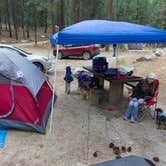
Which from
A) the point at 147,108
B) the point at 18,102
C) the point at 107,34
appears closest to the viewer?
the point at 18,102

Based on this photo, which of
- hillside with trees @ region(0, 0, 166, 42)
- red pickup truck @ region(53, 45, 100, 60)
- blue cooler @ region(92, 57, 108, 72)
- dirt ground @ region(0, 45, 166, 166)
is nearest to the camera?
dirt ground @ region(0, 45, 166, 166)

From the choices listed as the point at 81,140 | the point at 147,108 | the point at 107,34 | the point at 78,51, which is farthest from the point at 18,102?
the point at 78,51

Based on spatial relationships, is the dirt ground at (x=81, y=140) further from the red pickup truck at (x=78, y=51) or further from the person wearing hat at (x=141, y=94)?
the red pickup truck at (x=78, y=51)

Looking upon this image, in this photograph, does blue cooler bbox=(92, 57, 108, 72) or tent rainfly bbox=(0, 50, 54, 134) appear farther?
blue cooler bbox=(92, 57, 108, 72)

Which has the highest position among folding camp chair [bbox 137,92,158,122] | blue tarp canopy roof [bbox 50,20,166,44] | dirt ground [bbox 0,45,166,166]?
blue tarp canopy roof [bbox 50,20,166,44]

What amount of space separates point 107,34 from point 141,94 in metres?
1.65

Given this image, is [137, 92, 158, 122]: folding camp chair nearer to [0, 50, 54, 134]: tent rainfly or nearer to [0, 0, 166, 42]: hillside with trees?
[0, 50, 54, 134]: tent rainfly

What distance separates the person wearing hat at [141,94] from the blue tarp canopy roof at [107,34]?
2.97ft

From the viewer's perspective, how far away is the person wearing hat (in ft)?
18.8

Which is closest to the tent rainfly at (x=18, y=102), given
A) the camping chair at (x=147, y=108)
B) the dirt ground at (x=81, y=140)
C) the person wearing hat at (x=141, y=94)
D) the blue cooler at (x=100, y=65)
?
the dirt ground at (x=81, y=140)

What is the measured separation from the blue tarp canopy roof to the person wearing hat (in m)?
0.91

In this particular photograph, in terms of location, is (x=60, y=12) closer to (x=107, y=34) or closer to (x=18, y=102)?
(x=107, y=34)

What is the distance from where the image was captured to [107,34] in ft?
17.3

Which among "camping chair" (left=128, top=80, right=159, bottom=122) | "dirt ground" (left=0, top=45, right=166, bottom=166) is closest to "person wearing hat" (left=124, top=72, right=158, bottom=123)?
"camping chair" (left=128, top=80, right=159, bottom=122)
